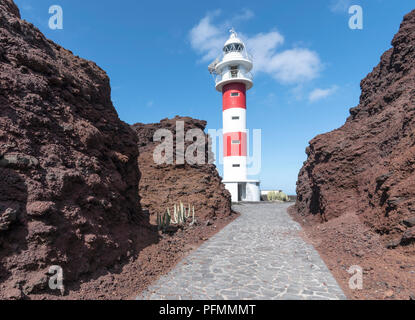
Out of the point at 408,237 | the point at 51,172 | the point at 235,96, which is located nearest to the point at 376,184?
the point at 408,237

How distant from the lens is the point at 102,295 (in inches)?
174

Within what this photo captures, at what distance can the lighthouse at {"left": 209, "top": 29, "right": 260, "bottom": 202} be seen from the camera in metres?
26.9

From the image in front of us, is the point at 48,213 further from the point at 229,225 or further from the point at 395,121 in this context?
the point at 395,121

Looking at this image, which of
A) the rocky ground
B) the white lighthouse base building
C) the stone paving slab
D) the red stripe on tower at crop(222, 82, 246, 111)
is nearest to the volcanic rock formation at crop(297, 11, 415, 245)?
the rocky ground

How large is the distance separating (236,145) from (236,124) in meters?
2.37

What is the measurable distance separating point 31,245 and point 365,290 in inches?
243

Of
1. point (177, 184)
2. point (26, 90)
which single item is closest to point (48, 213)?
point (26, 90)

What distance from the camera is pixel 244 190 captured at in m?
28.0

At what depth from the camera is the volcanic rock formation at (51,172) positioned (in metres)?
3.99

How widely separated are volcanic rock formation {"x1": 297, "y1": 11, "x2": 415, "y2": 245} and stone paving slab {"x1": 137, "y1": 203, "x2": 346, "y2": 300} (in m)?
2.42

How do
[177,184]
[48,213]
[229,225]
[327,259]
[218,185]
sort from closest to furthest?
[48,213]
[327,259]
[229,225]
[177,184]
[218,185]

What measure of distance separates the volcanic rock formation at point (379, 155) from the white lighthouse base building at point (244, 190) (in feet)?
41.6

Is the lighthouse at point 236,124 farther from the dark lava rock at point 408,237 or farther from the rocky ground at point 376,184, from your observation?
the dark lava rock at point 408,237

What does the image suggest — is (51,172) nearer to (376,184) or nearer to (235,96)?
(376,184)
